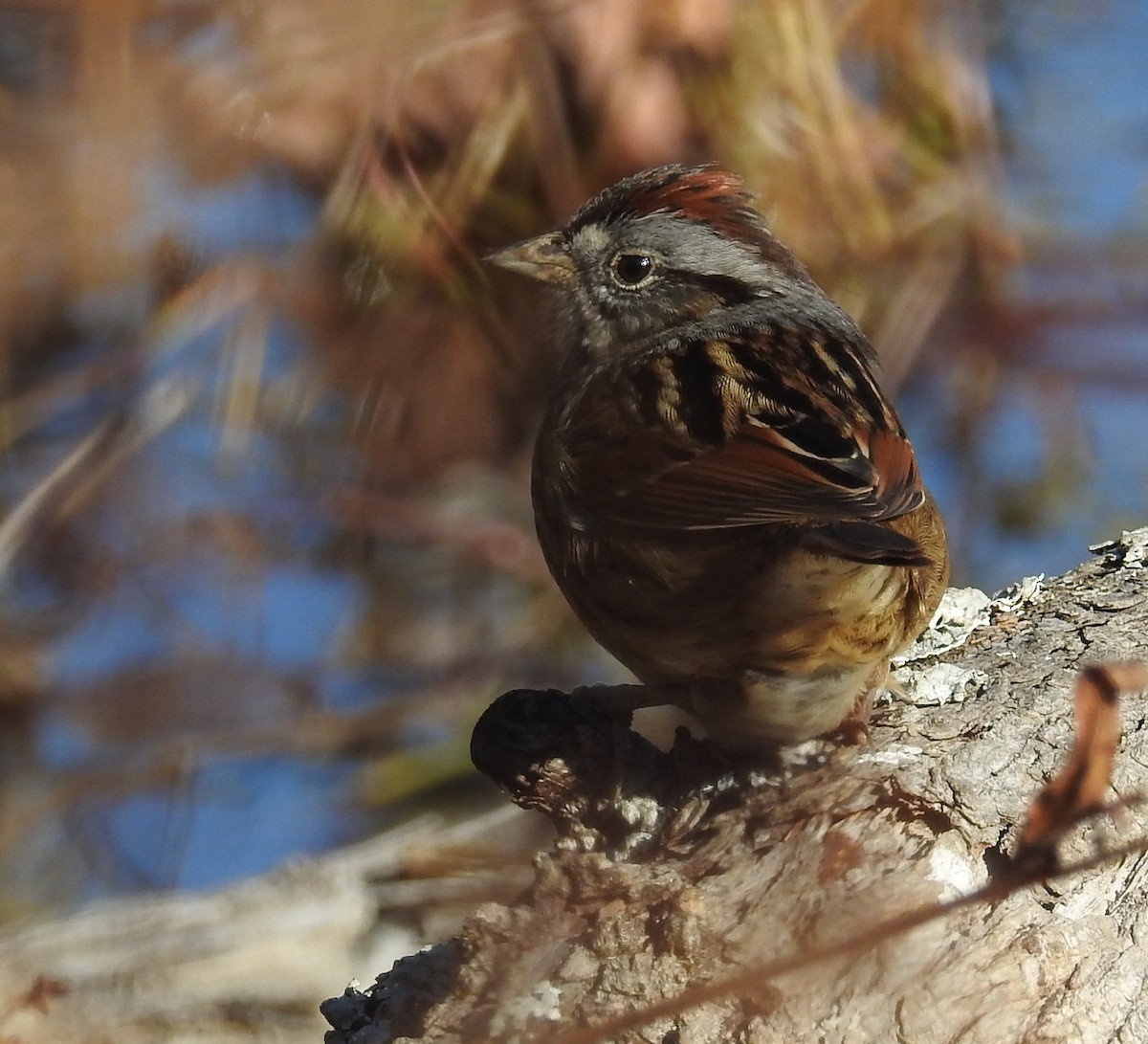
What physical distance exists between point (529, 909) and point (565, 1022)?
8.7 inches

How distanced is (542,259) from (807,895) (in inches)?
74.5

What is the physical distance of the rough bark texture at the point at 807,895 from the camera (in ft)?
5.92

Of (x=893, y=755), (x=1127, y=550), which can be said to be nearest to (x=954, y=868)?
(x=893, y=755)

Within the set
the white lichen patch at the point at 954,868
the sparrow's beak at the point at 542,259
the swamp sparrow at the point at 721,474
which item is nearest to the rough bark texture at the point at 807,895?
the white lichen patch at the point at 954,868

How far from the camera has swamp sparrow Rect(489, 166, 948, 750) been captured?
90.4 inches

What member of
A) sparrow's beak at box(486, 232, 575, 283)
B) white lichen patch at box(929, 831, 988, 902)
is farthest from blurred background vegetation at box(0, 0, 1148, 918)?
white lichen patch at box(929, 831, 988, 902)

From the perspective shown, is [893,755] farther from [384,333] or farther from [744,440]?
[384,333]

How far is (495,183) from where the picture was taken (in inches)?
165

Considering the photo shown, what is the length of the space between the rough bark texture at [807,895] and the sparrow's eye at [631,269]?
4.07 feet

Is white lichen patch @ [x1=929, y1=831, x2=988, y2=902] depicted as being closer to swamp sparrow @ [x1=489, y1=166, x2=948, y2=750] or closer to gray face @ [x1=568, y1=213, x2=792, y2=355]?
swamp sparrow @ [x1=489, y1=166, x2=948, y2=750]

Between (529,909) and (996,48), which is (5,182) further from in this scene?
(996,48)

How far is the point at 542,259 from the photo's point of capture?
3.39 m

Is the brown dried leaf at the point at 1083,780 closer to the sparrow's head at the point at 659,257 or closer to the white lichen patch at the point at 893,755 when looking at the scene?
the white lichen patch at the point at 893,755

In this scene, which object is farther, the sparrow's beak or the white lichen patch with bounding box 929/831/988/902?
the sparrow's beak
